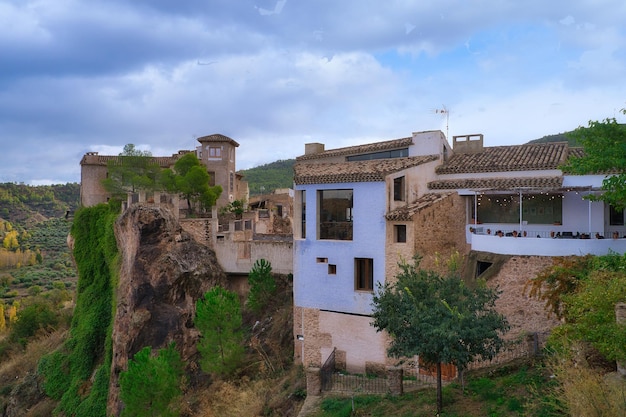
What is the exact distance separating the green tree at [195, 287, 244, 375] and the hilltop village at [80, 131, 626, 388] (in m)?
2.69

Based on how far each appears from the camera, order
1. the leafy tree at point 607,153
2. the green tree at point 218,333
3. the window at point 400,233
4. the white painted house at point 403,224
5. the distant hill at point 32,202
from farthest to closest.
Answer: the distant hill at point 32,202, the green tree at point 218,333, the window at point 400,233, the white painted house at point 403,224, the leafy tree at point 607,153

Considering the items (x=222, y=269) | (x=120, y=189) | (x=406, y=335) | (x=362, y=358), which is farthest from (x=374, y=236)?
(x=120, y=189)

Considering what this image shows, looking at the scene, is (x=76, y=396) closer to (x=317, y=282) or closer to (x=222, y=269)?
(x=222, y=269)

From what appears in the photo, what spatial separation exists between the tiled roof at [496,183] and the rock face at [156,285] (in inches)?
532

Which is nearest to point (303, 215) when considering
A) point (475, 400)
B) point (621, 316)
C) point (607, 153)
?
point (475, 400)

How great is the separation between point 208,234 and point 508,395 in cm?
1953

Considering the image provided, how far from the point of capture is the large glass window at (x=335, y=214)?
19234 mm

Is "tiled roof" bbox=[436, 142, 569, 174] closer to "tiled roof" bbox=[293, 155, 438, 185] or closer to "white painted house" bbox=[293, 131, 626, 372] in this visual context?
"white painted house" bbox=[293, 131, 626, 372]

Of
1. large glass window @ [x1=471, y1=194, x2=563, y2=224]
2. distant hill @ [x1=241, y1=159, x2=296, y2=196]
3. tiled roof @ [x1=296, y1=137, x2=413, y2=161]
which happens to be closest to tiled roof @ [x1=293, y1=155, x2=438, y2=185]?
tiled roof @ [x1=296, y1=137, x2=413, y2=161]

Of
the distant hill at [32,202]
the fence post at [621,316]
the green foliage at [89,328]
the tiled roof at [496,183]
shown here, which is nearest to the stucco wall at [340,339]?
the tiled roof at [496,183]

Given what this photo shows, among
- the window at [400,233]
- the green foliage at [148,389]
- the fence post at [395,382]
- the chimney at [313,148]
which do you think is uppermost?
the chimney at [313,148]

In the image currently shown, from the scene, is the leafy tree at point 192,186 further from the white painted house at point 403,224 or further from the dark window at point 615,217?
the dark window at point 615,217

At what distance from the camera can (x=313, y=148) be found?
27.6 meters

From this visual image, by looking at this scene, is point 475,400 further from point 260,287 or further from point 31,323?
point 31,323
